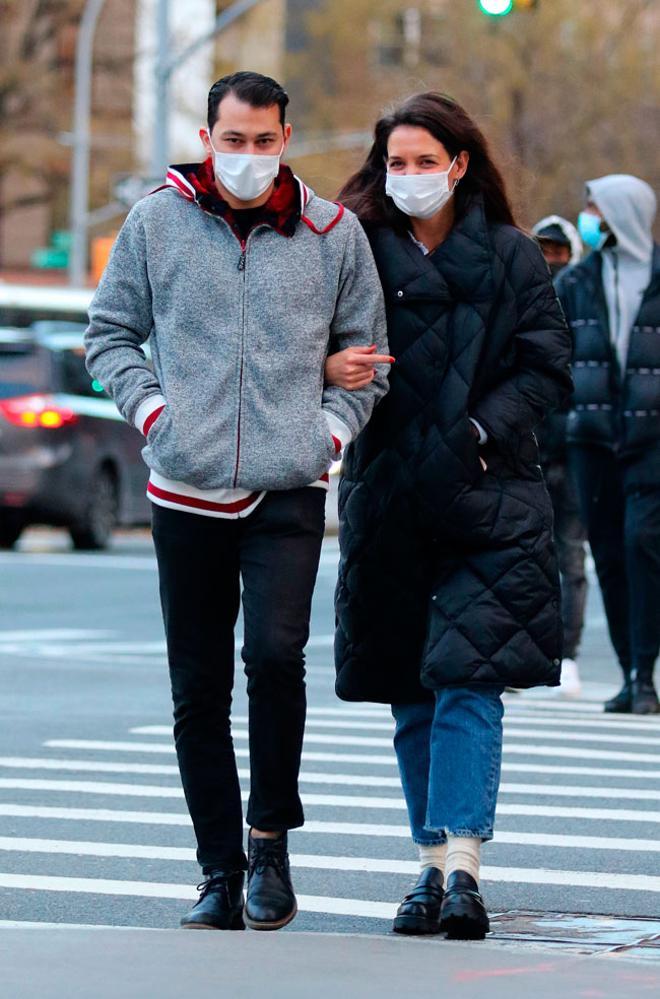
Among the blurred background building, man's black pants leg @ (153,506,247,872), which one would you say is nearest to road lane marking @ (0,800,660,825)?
man's black pants leg @ (153,506,247,872)

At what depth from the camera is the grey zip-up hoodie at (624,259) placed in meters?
9.12

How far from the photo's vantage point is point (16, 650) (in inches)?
487

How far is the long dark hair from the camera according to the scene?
5316 mm

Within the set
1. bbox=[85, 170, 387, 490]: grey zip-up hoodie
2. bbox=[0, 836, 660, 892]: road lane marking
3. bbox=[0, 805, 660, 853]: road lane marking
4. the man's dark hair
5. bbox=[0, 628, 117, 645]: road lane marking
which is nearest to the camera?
bbox=[85, 170, 387, 490]: grey zip-up hoodie

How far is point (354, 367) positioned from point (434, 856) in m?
1.14

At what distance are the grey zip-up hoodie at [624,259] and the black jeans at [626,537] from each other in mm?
474

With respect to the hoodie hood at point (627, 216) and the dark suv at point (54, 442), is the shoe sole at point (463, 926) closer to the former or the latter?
the hoodie hood at point (627, 216)

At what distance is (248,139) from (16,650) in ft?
24.8

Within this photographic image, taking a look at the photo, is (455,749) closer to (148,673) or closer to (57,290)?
(148,673)

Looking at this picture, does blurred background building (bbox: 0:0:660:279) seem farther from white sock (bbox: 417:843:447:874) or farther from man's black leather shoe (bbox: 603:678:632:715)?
white sock (bbox: 417:843:447:874)

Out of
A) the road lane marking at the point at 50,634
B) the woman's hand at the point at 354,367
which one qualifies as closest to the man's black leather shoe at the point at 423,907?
the woman's hand at the point at 354,367

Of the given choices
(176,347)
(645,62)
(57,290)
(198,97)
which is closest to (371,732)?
(176,347)

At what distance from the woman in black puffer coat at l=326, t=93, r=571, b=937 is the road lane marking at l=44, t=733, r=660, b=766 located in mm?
2998

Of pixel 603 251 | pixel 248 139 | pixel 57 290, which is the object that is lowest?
pixel 57 290
